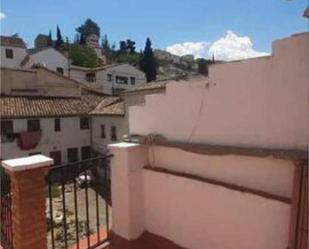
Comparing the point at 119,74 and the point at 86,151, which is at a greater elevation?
the point at 119,74

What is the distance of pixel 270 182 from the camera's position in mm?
2332

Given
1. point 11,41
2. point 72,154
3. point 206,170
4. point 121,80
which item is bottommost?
point 72,154

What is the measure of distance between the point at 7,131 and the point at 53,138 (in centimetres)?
270

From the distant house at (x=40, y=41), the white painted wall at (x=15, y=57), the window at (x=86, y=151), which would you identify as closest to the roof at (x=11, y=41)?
the white painted wall at (x=15, y=57)

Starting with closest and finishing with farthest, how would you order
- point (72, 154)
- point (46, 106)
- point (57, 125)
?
point (46, 106)
point (57, 125)
point (72, 154)

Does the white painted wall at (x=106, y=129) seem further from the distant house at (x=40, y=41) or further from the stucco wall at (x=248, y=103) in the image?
the distant house at (x=40, y=41)

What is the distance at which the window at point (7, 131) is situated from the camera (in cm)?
1728

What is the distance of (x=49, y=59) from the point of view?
27.2m

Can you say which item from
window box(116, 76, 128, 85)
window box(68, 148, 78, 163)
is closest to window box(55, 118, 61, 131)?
window box(68, 148, 78, 163)

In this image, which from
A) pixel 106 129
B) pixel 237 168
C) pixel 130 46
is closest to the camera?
pixel 237 168

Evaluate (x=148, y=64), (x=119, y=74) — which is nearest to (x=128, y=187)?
(x=119, y=74)

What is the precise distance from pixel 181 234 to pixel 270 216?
105cm

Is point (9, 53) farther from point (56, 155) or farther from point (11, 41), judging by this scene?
point (56, 155)

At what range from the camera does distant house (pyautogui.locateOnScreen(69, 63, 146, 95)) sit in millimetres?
27969
